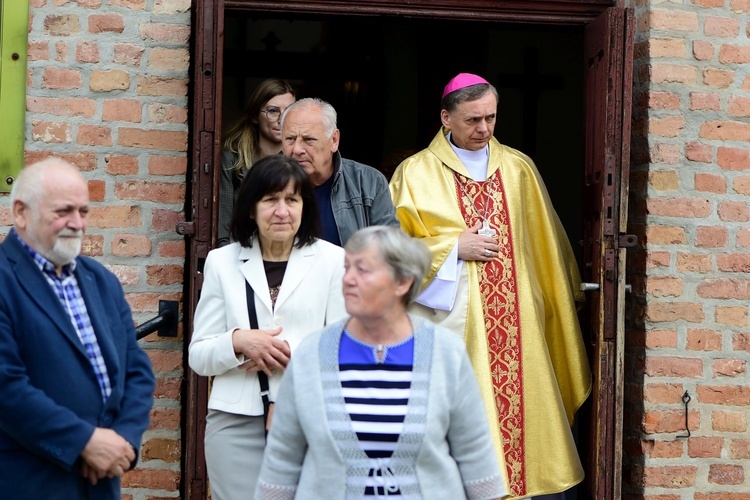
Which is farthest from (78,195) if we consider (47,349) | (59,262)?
(47,349)

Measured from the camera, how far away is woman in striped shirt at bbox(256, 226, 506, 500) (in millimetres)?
3211

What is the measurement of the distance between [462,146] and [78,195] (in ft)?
6.60

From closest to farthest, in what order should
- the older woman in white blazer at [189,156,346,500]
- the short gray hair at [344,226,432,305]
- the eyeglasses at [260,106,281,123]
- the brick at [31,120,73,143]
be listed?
the short gray hair at [344,226,432,305], the older woman in white blazer at [189,156,346,500], the brick at [31,120,73,143], the eyeglasses at [260,106,281,123]

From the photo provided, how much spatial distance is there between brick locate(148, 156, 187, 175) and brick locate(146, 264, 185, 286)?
0.36m

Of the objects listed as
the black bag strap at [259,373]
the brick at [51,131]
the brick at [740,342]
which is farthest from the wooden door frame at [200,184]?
the black bag strap at [259,373]

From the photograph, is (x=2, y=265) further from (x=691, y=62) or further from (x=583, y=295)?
(x=691, y=62)

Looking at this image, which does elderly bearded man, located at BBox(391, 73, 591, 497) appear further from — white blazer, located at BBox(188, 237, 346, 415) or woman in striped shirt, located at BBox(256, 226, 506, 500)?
woman in striped shirt, located at BBox(256, 226, 506, 500)

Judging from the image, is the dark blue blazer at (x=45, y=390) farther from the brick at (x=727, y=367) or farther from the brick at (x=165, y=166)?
the brick at (x=727, y=367)

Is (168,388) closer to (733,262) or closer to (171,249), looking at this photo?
(171,249)

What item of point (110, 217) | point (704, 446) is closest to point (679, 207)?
point (704, 446)

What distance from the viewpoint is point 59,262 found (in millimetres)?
3387

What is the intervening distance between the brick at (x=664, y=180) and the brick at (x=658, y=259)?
0.26 m

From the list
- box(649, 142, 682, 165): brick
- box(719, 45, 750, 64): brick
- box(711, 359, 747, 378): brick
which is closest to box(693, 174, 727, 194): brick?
box(649, 142, 682, 165): brick

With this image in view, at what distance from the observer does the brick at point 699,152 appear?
5.05 metres
